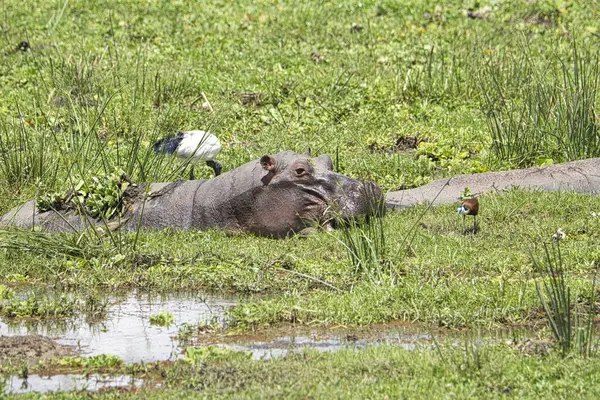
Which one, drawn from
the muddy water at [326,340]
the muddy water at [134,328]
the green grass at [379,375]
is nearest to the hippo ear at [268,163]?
Result: the muddy water at [134,328]

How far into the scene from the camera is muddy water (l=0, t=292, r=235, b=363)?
5465mm

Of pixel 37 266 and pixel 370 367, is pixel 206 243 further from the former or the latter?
pixel 370 367

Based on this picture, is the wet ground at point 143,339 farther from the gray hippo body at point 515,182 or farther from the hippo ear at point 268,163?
the gray hippo body at point 515,182

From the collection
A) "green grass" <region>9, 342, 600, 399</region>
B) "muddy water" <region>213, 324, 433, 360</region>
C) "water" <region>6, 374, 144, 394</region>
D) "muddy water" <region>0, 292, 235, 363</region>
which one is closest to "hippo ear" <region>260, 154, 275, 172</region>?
"muddy water" <region>0, 292, 235, 363</region>

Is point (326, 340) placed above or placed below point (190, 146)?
below

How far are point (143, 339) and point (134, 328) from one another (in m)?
0.26

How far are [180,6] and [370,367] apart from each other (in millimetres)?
11872

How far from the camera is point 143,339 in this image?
18.6ft

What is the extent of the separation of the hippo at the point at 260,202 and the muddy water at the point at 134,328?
60.8 inches

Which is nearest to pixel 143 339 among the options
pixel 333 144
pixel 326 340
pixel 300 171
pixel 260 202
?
pixel 326 340

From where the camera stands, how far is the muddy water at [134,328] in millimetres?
5465

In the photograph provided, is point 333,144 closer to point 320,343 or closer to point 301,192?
point 301,192

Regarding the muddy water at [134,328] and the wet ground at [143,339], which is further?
the muddy water at [134,328]

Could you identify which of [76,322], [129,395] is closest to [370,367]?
[129,395]
